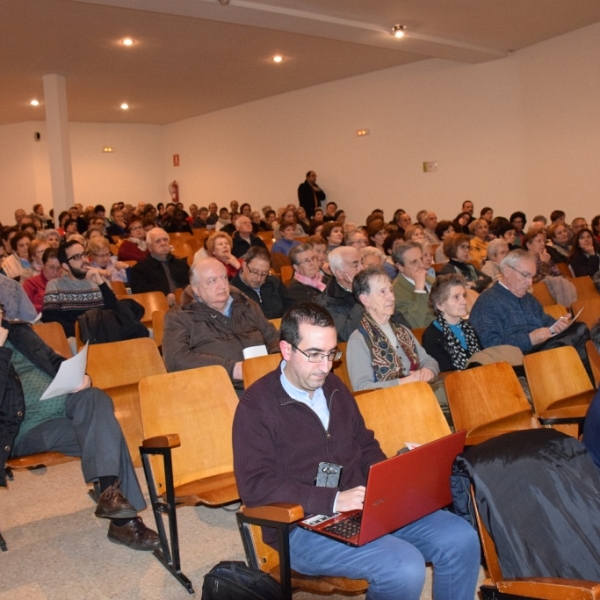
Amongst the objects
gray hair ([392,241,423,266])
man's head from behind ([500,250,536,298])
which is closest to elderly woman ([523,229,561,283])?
gray hair ([392,241,423,266])

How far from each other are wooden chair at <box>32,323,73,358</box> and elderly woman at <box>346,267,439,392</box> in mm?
1582

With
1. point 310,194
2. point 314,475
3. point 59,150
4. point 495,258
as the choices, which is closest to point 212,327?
point 314,475

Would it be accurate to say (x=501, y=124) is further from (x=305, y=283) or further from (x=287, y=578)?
(x=287, y=578)

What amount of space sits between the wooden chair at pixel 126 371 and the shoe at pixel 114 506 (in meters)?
0.57

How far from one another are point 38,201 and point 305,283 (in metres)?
13.6

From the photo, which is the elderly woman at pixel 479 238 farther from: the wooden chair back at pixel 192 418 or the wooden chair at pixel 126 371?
the wooden chair back at pixel 192 418

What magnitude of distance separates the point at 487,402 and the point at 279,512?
148 centimetres

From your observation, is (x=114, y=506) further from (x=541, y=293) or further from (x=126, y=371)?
(x=541, y=293)

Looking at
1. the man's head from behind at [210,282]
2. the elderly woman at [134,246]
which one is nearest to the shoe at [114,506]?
the man's head from behind at [210,282]

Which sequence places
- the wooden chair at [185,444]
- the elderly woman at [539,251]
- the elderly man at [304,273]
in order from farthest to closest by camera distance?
1. the elderly woman at [539,251]
2. the elderly man at [304,273]
3. the wooden chair at [185,444]

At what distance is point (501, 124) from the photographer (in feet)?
36.9

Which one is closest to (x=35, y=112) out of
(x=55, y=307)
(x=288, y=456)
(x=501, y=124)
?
(x=501, y=124)

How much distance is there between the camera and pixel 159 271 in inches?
235

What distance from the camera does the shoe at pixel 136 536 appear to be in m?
2.81
